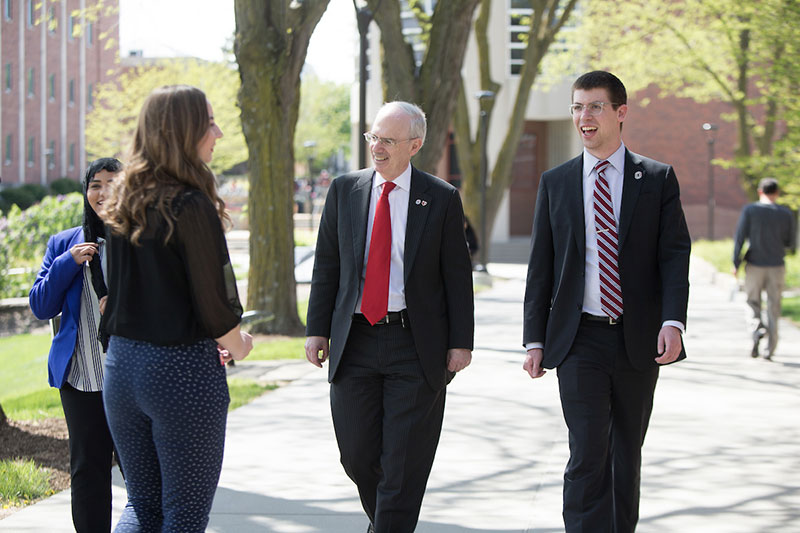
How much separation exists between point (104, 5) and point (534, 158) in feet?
121

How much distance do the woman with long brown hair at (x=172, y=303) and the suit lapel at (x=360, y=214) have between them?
1.37 metres

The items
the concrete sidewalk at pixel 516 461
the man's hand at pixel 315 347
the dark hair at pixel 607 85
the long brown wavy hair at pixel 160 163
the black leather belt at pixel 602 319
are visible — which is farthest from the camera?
the concrete sidewalk at pixel 516 461

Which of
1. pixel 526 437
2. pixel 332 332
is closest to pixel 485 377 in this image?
pixel 526 437

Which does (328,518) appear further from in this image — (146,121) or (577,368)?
(146,121)

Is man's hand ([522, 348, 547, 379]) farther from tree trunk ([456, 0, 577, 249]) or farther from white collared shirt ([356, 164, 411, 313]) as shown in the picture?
tree trunk ([456, 0, 577, 249])

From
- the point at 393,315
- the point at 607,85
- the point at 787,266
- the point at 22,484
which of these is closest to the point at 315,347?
the point at 393,315

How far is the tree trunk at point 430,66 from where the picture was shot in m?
17.9

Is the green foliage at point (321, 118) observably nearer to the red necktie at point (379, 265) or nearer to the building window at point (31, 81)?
the building window at point (31, 81)

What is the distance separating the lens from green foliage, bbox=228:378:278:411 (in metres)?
9.70

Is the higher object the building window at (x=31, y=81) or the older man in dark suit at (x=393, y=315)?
the building window at (x=31, y=81)

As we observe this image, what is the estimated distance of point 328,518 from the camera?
5840 mm

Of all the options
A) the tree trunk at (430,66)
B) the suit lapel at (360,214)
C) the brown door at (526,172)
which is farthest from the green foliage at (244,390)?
the brown door at (526,172)

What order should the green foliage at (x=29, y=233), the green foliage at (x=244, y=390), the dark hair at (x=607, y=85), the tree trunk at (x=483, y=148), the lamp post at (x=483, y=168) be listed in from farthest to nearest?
the lamp post at (x=483, y=168) → the tree trunk at (x=483, y=148) → the green foliage at (x=29, y=233) → the green foliage at (x=244, y=390) → the dark hair at (x=607, y=85)

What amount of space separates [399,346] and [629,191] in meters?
1.19
